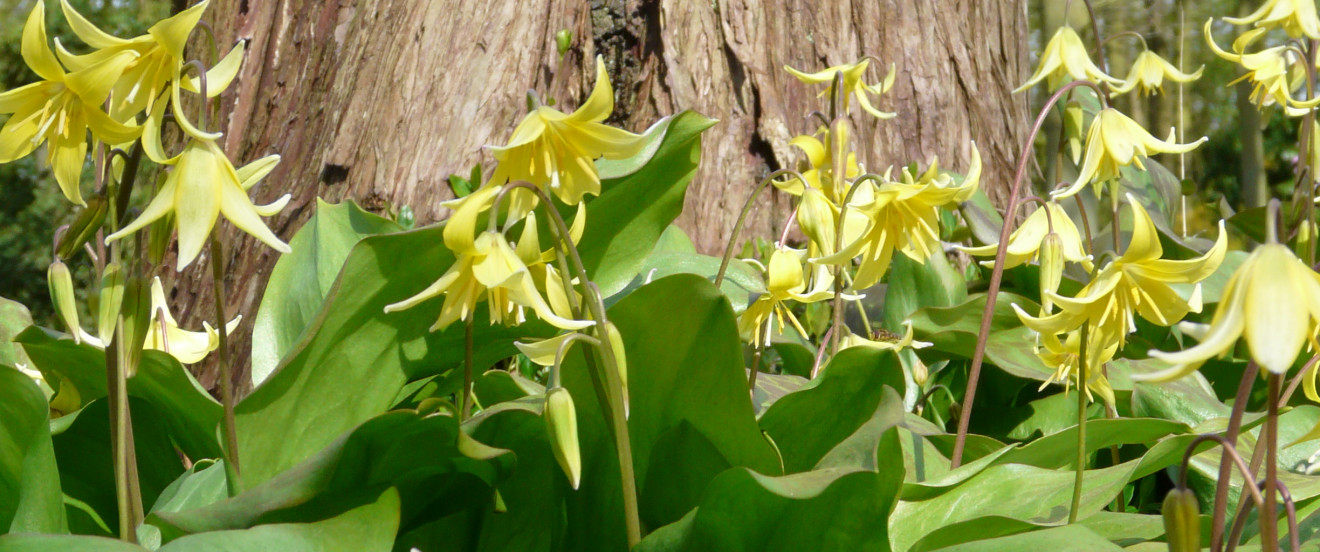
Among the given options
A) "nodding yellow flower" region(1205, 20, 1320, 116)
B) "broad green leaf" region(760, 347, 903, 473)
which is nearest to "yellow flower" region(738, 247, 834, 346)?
"broad green leaf" region(760, 347, 903, 473)

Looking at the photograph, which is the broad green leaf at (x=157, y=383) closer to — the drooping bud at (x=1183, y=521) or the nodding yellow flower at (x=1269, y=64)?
the drooping bud at (x=1183, y=521)

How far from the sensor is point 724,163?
2.48 meters

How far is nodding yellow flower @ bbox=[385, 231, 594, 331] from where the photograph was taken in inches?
32.2

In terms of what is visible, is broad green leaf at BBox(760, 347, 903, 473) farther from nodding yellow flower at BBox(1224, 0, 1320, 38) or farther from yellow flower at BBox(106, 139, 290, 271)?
nodding yellow flower at BBox(1224, 0, 1320, 38)

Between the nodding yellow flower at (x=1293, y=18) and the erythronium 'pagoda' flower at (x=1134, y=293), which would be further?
the nodding yellow flower at (x=1293, y=18)

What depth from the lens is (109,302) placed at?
831mm

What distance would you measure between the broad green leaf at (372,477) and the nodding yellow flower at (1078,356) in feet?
2.06

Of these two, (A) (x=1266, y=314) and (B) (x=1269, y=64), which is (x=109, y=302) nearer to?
(A) (x=1266, y=314)

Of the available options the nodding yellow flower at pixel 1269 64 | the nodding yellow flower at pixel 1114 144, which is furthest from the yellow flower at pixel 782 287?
the nodding yellow flower at pixel 1269 64

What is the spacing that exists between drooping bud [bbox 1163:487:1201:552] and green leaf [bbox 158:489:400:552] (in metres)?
0.58

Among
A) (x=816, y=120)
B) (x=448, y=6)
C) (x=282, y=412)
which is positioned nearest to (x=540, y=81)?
(x=448, y=6)

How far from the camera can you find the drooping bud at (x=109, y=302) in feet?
2.72

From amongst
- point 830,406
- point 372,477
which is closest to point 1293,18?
point 830,406

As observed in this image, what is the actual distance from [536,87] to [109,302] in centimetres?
164
